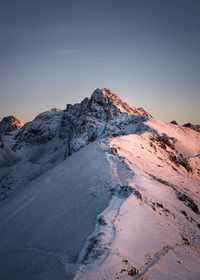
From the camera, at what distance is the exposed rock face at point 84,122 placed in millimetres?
51875

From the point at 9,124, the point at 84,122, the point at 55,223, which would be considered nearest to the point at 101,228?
the point at 55,223

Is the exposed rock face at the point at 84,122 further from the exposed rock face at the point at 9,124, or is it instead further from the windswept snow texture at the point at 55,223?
the windswept snow texture at the point at 55,223

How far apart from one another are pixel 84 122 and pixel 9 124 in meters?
59.6

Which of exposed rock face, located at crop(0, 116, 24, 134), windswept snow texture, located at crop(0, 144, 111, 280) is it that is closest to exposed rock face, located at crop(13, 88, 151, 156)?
exposed rock face, located at crop(0, 116, 24, 134)

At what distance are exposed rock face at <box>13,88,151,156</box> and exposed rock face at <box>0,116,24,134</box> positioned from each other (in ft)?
69.3

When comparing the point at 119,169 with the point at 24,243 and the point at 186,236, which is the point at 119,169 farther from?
the point at 24,243

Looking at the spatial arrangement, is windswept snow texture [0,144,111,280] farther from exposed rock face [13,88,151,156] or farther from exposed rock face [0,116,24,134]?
exposed rock face [0,116,24,134]

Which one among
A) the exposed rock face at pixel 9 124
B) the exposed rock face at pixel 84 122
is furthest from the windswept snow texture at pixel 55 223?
the exposed rock face at pixel 9 124

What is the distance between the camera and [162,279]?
7.92m

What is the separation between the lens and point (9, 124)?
9419 cm

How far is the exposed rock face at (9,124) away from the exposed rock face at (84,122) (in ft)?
69.3

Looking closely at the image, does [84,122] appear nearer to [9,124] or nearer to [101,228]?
[101,228]

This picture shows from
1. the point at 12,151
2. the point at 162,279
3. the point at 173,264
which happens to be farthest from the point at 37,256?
the point at 12,151

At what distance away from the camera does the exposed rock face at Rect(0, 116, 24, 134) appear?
9244 centimetres
